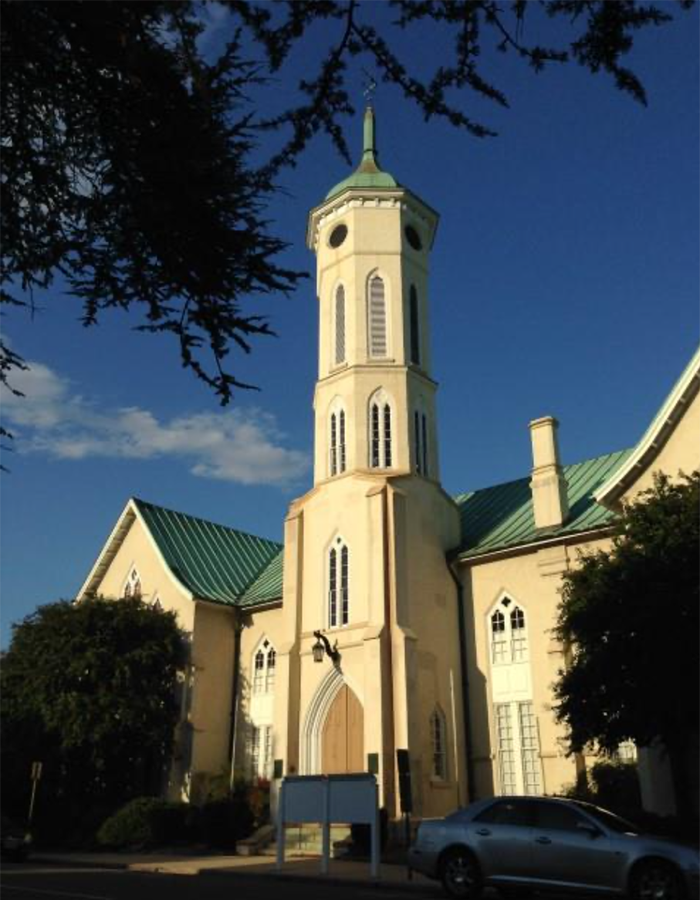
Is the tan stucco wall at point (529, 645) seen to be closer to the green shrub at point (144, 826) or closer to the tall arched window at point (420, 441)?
the tall arched window at point (420, 441)

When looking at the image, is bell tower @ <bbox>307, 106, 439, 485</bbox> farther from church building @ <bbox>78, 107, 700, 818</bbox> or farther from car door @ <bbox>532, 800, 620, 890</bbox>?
car door @ <bbox>532, 800, 620, 890</bbox>

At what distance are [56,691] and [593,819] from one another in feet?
68.1

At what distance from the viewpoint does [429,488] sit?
28.5 m

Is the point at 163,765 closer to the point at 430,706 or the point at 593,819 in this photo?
the point at 430,706

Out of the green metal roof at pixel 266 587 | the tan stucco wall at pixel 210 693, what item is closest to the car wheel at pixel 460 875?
the tan stucco wall at pixel 210 693

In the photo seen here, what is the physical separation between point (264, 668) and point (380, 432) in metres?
9.68

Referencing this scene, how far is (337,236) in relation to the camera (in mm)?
31891

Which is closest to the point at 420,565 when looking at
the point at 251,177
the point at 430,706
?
the point at 430,706

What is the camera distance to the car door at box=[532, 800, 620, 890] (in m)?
11.7

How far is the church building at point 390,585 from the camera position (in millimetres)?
24297

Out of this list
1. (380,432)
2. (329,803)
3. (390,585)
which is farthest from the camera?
(380,432)

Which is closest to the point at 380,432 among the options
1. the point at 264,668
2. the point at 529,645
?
the point at 529,645

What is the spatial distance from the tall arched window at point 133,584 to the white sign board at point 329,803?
17.2m

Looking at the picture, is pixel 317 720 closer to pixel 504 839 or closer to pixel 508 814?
pixel 508 814
